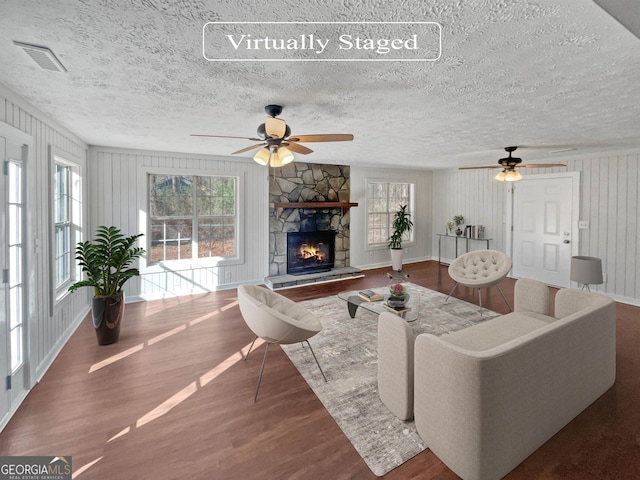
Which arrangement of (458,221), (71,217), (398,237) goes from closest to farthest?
(71,217)
(398,237)
(458,221)

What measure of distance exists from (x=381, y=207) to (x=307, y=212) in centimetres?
218

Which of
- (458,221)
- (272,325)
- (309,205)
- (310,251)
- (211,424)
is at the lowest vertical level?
(211,424)

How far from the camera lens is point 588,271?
4.16 meters

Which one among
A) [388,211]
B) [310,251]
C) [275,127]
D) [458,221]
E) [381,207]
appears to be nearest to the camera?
[275,127]

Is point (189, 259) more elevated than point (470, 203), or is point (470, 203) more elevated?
point (470, 203)

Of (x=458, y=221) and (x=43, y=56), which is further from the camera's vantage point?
(x=458, y=221)

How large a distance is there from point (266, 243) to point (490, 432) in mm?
4812

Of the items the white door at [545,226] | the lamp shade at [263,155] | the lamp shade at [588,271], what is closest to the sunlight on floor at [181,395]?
the lamp shade at [263,155]

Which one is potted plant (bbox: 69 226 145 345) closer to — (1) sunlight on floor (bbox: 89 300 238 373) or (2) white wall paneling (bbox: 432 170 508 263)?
(1) sunlight on floor (bbox: 89 300 238 373)

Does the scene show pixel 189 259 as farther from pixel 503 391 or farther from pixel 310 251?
pixel 503 391

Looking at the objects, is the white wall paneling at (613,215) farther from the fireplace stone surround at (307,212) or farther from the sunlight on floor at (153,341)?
the sunlight on floor at (153,341)

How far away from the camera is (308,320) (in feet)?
9.57

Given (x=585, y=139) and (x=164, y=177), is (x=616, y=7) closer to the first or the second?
(x=585, y=139)

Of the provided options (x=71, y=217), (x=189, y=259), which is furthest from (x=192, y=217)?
(x=71, y=217)
